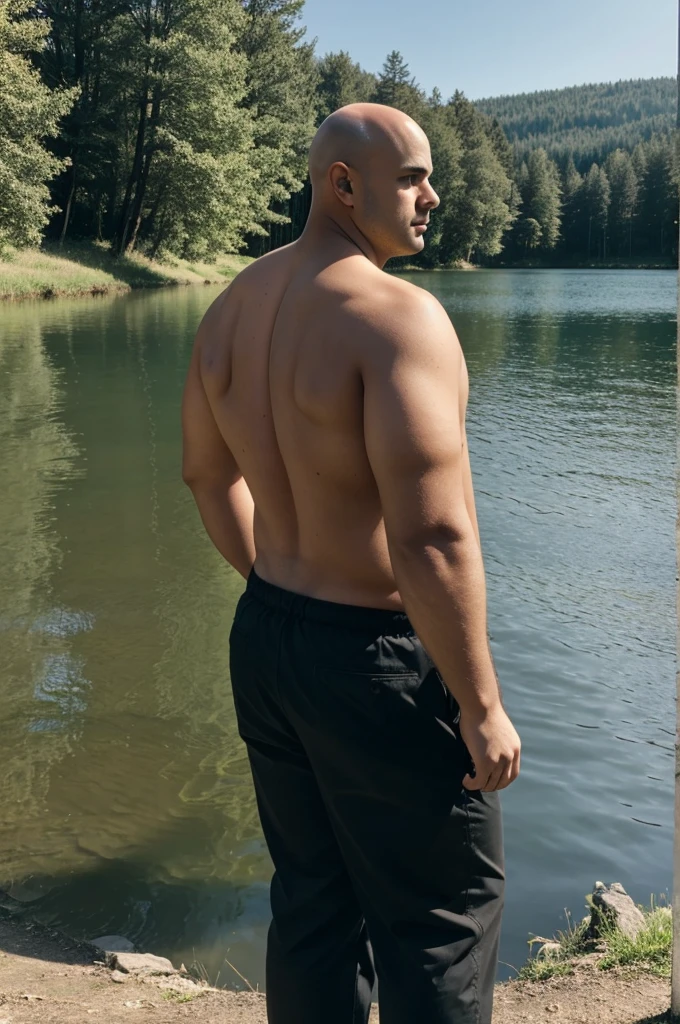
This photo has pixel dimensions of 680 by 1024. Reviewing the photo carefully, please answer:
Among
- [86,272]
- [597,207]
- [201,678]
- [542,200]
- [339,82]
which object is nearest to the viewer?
[201,678]

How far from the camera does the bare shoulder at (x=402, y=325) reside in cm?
182

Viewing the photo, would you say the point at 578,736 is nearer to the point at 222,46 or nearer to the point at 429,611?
the point at 429,611

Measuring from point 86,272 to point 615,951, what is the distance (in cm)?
3858

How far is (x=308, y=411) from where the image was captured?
76.4 inches

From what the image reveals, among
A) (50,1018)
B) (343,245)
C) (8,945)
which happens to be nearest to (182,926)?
(8,945)

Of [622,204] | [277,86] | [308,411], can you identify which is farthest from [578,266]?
[308,411]

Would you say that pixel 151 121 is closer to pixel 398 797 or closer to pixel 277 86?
pixel 277 86

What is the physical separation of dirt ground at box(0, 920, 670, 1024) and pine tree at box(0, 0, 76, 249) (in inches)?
1229

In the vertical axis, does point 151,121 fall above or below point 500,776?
above

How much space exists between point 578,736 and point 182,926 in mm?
2652

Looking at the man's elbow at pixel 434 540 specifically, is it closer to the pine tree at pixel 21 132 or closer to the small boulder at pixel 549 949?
the small boulder at pixel 549 949

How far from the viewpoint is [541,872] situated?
436 centimetres

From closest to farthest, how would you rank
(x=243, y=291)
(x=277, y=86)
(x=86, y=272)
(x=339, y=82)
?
(x=243, y=291) → (x=86, y=272) → (x=277, y=86) → (x=339, y=82)

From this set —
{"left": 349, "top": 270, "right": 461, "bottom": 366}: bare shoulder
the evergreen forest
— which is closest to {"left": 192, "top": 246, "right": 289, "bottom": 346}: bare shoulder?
{"left": 349, "top": 270, "right": 461, "bottom": 366}: bare shoulder
